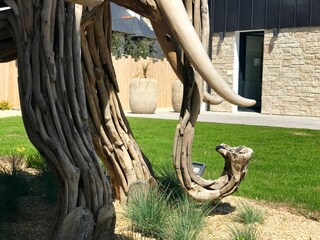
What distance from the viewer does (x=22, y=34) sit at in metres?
2.53

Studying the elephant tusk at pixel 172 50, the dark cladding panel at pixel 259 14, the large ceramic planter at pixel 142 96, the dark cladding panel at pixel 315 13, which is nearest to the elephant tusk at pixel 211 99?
the elephant tusk at pixel 172 50

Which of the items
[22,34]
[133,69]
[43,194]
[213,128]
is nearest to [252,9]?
[133,69]

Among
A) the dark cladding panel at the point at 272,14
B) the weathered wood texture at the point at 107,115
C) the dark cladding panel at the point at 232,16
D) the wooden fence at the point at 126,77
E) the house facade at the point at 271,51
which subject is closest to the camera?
the weathered wood texture at the point at 107,115

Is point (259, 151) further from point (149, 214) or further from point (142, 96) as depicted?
point (142, 96)

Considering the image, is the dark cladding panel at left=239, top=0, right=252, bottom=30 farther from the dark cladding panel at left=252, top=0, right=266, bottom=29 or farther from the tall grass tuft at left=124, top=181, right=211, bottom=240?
the tall grass tuft at left=124, top=181, right=211, bottom=240

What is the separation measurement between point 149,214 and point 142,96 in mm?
12750

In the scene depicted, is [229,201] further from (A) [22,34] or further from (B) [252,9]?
(B) [252,9]

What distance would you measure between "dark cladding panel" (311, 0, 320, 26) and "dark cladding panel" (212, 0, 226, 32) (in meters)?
3.12

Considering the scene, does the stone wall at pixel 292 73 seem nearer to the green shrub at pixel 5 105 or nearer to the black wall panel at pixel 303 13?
the black wall panel at pixel 303 13

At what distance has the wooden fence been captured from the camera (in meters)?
16.3

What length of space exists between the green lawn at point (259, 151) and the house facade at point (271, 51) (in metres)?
5.03

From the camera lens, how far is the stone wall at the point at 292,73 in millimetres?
15977

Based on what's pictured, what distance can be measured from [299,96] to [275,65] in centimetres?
130

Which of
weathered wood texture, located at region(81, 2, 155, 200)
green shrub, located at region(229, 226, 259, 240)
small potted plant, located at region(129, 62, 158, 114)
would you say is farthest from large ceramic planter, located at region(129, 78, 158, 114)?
green shrub, located at region(229, 226, 259, 240)
